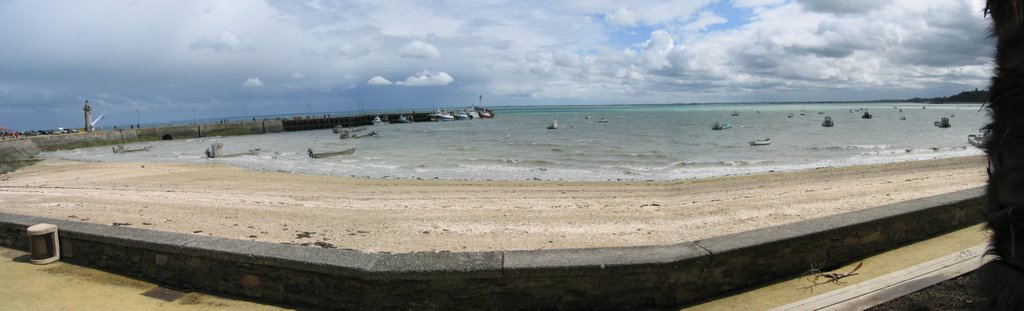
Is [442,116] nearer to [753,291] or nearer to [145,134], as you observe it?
[145,134]

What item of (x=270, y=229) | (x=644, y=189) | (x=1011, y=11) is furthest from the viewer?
(x=644, y=189)

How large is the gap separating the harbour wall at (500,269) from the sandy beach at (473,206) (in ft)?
7.79

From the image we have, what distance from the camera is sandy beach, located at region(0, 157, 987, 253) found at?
752 cm

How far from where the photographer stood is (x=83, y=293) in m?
4.27

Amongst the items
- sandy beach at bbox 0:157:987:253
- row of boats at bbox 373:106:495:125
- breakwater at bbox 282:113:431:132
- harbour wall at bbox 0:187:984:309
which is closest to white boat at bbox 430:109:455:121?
row of boats at bbox 373:106:495:125

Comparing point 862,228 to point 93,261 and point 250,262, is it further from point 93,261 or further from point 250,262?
point 93,261

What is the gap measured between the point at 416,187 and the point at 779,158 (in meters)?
17.0

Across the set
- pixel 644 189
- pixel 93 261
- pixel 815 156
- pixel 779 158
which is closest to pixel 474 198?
pixel 644 189

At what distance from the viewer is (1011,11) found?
1.99 meters

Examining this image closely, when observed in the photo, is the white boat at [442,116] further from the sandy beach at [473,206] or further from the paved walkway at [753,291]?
the paved walkway at [753,291]

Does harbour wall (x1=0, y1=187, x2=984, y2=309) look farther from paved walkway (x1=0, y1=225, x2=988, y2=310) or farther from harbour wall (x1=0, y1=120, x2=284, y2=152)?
harbour wall (x1=0, y1=120, x2=284, y2=152)

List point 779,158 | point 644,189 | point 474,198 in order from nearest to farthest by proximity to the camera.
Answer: point 474,198 → point 644,189 → point 779,158

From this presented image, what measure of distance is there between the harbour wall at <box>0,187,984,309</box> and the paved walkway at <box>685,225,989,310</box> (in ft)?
0.40

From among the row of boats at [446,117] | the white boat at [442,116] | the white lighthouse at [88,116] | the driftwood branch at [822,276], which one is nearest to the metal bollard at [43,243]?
the driftwood branch at [822,276]
